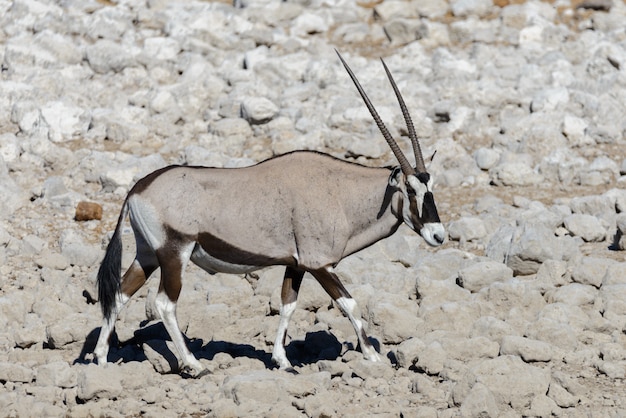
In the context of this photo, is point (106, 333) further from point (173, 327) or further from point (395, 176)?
point (395, 176)

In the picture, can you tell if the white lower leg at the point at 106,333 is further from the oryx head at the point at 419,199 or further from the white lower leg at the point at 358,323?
the oryx head at the point at 419,199

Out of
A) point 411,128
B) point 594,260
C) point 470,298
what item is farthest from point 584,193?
point 411,128

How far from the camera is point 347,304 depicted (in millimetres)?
9148

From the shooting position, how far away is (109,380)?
8.44 m

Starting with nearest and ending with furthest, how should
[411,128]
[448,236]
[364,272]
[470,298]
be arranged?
[411,128] < [470,298] < [364,272] < [448,236]

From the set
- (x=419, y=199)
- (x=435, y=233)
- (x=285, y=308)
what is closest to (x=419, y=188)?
(x=419, y=199)

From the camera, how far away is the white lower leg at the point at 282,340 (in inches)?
367

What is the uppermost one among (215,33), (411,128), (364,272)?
(411,128)

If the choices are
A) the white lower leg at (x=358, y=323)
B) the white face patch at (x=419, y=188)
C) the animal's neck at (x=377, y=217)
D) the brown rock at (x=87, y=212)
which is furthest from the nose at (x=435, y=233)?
the brown rock at (x=87, y=212)

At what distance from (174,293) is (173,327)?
0.29 meters

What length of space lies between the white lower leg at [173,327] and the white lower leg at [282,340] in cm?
68

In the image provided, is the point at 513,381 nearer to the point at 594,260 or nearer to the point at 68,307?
the point at 594,260

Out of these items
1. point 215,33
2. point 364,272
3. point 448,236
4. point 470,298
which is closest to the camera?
point 470,298

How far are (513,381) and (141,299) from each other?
4.47m
